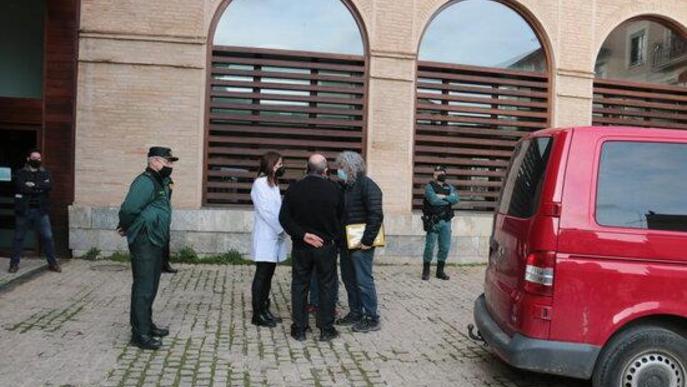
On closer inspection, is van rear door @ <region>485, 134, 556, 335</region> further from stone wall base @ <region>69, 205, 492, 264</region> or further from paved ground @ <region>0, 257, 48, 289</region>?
paved ground @ <region>0, 257, 48, 289</region>

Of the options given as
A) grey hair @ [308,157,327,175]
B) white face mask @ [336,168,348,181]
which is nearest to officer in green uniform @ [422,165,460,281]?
white face mask @ [336,168,348,181]

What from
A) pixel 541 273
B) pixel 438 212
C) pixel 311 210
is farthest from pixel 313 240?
pixel 438 212

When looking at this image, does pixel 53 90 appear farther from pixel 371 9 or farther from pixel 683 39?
pixel 683 39

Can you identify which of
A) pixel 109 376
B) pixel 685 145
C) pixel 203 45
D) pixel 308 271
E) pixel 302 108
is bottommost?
pixel 109 376

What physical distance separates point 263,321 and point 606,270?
3.54 m

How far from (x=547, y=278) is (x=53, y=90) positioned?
864cm

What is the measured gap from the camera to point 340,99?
1084cm

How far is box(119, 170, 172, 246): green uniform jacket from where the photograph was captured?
5484 millimetres

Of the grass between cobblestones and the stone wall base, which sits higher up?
the stone wall base

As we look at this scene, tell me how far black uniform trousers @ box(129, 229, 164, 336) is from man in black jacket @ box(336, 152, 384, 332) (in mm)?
1888

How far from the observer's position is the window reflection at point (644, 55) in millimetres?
12242

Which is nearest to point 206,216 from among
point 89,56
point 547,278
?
point 89,56

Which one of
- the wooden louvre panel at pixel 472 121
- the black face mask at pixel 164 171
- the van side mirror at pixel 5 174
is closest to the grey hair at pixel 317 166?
the black face mask at pixel 164 171

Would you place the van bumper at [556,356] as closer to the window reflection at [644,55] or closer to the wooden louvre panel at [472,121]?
the wooden louvre panel at [472,121]
